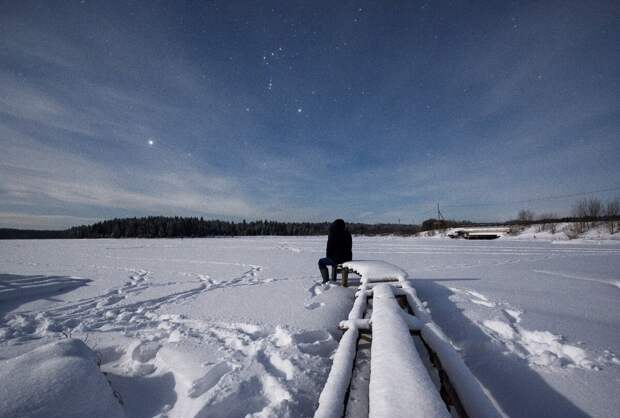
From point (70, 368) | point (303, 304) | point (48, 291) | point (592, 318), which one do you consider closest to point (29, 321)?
point (48, 291)

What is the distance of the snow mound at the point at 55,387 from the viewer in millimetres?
1605

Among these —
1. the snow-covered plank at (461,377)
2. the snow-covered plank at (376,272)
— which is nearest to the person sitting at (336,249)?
the snow-covered plank at (376,272)

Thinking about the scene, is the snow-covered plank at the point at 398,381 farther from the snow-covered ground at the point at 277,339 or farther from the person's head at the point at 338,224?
the person's head at the point at 338,224

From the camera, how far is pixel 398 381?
60.4 inches

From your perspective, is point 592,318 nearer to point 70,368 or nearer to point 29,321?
point 70,368

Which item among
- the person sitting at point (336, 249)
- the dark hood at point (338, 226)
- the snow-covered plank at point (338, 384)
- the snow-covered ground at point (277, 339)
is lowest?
the snow-covered ground at point (277, 339)

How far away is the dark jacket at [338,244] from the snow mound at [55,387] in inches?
184

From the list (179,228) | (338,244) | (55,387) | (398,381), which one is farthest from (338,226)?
(179,228)

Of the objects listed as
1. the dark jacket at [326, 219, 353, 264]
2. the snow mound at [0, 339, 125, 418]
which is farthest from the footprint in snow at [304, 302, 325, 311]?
the snow mound at [0, 339, 125, 418]

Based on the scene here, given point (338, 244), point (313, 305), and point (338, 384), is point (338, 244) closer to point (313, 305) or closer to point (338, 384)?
point (313, 305)

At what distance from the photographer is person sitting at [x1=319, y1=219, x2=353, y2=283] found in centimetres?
608

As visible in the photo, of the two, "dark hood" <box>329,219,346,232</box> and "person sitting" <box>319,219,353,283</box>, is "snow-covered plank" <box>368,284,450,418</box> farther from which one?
"dark hood" <box>329,219,346,232</box>

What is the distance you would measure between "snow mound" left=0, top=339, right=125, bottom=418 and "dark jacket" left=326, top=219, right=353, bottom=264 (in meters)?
4.68

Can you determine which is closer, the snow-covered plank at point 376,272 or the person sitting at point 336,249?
the snow-covered plank at point 376,272
